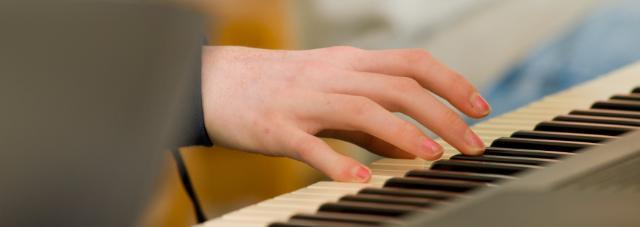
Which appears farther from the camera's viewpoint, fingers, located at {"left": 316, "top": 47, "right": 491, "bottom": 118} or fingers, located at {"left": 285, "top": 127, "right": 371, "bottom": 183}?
fingers, located at {"left": 316, "top": 47, "right": 491, "bottom": 118}

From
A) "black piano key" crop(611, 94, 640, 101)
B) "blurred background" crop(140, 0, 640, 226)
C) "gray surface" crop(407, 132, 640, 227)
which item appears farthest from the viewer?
"blurred background" crop(140, 0, 640, 226)

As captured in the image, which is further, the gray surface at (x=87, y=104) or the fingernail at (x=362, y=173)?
the fingernail at (x=362, y=173)

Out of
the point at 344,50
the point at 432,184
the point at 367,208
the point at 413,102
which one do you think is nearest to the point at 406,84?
the point at 413,102

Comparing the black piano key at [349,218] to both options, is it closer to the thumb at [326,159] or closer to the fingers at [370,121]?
the thumb at [326,159]

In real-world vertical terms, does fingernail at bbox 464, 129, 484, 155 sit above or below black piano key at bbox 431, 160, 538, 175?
above

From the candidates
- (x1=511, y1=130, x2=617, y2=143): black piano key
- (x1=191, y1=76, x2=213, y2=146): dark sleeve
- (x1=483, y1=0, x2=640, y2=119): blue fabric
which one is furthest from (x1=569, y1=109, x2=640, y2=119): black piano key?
(x1=483, y1=0, x2=640, y2=119): blue fabric

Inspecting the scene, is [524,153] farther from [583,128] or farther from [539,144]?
[583,128]

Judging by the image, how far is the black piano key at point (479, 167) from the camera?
1.14 m

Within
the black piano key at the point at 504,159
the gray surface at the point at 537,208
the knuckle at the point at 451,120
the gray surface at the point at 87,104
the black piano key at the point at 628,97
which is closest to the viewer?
the gray surface at the point at 87,104

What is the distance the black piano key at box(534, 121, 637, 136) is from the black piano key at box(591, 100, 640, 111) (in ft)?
0.39

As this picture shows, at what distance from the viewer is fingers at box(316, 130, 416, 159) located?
1.30 metres

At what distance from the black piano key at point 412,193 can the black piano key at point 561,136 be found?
0.29 metres

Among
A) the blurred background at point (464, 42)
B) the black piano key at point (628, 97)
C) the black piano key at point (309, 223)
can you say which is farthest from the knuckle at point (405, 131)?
the blurred background at point (464, 42)

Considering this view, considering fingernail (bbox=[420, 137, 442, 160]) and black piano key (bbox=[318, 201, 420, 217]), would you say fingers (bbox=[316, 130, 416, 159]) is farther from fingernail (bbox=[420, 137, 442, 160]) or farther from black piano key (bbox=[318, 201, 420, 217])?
black piano key (bbox=[318, 201, 420, 217])
